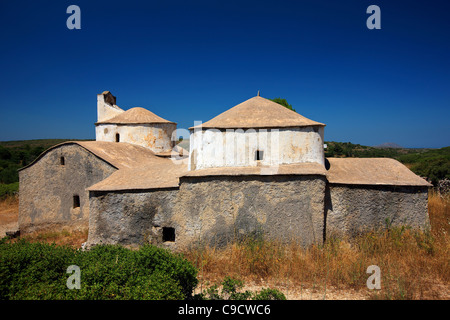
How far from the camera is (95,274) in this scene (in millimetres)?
3908

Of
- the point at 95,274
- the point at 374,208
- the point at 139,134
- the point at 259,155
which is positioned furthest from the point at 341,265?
the point at 139,134

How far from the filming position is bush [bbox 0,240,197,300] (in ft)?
11.8

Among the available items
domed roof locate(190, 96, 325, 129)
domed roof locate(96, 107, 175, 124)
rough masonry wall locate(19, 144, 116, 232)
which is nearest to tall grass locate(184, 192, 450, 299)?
domed roof locate(190, 96, 325, 129)

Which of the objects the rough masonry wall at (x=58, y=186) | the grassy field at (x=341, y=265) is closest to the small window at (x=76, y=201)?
the rough masonry wall at (x=58, y=186)

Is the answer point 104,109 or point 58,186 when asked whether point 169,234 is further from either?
point 104,109

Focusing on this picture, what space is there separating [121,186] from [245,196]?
3.71 m

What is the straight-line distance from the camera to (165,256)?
15.4ft

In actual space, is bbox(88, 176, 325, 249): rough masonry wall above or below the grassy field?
above

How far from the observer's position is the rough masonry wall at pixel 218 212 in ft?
21.6

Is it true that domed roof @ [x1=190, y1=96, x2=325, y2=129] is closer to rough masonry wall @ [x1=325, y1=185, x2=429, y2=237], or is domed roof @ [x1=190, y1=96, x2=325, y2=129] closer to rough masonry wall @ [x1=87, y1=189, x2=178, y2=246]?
rough masonry wall @ [x1=325, y1=185, x2=429, y2=237]

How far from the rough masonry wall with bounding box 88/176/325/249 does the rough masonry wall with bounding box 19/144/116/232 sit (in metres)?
2.72

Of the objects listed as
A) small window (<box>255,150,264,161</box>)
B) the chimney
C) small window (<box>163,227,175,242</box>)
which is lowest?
small window (<box>163,227,175,242</box>)

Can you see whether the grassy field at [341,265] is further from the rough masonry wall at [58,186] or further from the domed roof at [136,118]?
the domed roof at [136,118]
